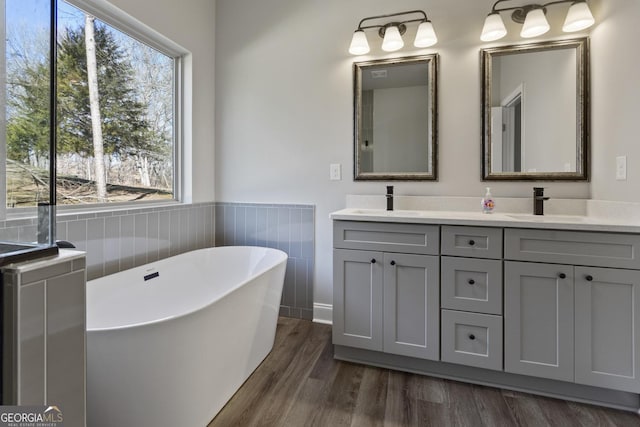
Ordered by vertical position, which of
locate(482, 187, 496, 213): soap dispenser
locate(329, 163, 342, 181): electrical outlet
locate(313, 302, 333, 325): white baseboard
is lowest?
locate(313, 302, 333, 325): white baseboard

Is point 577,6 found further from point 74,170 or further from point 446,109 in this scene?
point 74,170

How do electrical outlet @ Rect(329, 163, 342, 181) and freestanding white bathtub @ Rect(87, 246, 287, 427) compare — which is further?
electrical outlet @ Rect(329, 163, 342, 181)

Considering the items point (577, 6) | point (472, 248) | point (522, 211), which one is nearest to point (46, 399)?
point (472, 248)

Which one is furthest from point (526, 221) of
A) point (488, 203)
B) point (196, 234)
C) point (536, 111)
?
point (196, 234)

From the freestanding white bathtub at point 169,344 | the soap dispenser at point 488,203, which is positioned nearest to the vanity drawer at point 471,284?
the soap dispenser at point 488,203

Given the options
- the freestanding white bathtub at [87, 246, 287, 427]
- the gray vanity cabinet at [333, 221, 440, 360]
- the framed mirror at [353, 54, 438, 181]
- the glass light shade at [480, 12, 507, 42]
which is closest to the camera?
the freestanding white bathtub at [87, 246, 287, 427]

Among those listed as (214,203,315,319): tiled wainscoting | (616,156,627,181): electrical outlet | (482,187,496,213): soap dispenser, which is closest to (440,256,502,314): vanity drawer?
(482,187,496,213): soap dispenser

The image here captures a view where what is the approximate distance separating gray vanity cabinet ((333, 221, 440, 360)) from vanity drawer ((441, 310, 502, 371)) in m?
0.06

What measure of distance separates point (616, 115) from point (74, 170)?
3.04 m

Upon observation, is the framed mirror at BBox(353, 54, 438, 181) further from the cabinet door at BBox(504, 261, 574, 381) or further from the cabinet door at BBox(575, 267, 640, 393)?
the cabinet door at BBox(575, 267, 640, 393)

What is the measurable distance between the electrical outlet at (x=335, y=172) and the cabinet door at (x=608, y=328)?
156 centimetres

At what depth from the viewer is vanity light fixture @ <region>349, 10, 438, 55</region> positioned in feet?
7.27

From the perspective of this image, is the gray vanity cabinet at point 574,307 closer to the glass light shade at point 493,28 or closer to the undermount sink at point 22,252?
the glass light shade at point 493,28

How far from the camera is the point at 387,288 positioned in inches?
75.7
